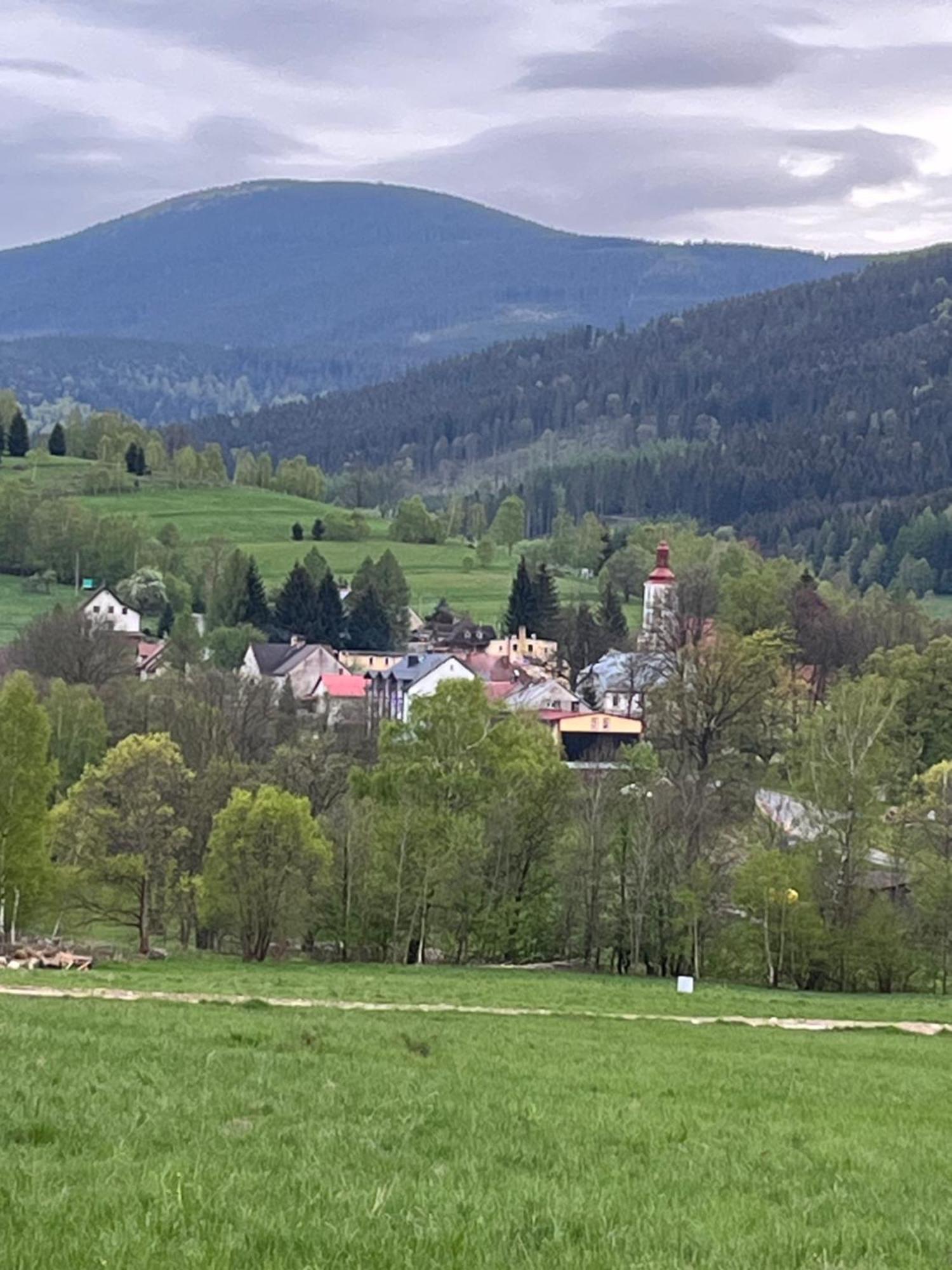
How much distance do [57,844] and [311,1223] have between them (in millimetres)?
42220

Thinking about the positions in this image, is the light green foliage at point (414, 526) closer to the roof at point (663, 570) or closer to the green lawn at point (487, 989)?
the roof at point (663, 570)

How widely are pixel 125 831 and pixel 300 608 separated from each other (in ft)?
282

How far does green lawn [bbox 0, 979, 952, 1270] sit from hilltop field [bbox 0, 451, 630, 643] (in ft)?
407

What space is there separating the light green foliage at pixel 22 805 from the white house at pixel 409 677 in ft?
192

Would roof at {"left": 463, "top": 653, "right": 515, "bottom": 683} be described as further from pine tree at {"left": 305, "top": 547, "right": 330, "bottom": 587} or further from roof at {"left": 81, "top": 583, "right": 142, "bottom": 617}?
roof at {"left": 81, "top": 583, "right": 142, "bottom": 617}

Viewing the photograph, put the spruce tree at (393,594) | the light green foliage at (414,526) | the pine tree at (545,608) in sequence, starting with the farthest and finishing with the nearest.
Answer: the light green foliage at (414,526), the spruce tree at (393,594), the pine tree at (545,608)

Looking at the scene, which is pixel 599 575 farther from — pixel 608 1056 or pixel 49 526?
pixel 608 1056

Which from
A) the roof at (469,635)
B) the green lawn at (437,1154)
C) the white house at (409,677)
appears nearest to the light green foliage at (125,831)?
the green lawn at (437,1154)

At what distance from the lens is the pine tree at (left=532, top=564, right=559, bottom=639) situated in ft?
446

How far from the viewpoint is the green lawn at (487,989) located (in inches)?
1110

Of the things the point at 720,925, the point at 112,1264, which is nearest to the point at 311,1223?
the point at 112,1264

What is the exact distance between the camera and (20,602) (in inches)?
5197

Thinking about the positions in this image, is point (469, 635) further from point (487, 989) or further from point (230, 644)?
point (487, 989)

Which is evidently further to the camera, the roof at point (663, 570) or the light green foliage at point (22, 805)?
the roof at point (663, 570)
